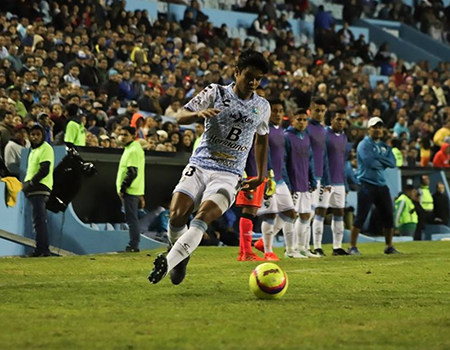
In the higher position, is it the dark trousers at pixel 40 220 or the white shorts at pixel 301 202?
the white shorts at pixel 301 202

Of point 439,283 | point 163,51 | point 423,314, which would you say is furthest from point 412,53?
point 423,314

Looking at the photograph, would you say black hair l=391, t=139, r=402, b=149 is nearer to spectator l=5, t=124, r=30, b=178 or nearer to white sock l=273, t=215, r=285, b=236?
white sock l=273, t=215, r=285, b=236

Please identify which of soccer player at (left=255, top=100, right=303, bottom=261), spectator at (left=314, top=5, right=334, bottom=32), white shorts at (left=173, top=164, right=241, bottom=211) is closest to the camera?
white shorts at (left=173, top=164, right=241, bottom=211)

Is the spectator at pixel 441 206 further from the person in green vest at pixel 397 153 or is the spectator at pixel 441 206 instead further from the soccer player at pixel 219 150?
the soccer player at pixel 219 150

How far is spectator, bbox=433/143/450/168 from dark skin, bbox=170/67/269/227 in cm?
1685

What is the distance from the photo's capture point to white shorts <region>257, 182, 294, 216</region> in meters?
15.5

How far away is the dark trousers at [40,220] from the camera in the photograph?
16484 millimetres

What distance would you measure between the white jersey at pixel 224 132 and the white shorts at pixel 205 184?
0.06 meters

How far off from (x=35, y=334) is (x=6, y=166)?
443 inches

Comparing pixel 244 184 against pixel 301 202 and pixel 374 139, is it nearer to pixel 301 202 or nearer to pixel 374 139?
pixel 301 202

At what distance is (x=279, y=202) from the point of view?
616 inches

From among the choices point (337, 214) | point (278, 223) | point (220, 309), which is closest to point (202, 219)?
point (220, 309)

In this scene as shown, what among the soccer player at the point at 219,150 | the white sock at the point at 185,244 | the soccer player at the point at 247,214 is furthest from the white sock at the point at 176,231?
the soccer player at the point at 247,214

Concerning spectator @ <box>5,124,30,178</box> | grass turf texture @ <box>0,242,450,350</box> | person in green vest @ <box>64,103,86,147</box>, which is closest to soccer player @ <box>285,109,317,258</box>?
grass turf texture @ <box>0,242,450,350</box>
